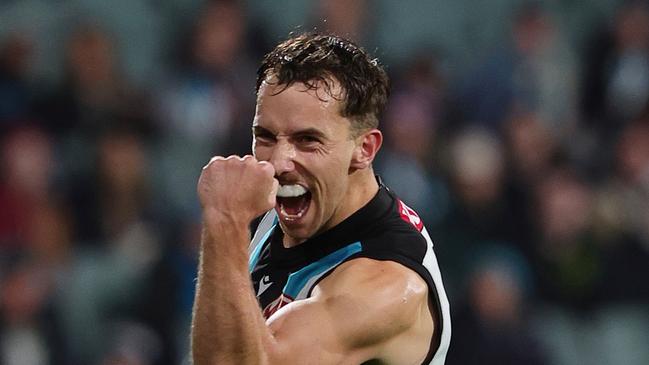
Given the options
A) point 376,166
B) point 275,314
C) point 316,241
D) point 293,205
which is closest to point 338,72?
point 293,205

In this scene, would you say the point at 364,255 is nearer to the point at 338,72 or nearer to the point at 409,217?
the point at 409,217

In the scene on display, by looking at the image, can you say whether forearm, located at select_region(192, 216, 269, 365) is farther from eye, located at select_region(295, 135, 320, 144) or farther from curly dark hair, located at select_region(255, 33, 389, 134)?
curly dark hair, located at select_region(255, 33, 389, 134)

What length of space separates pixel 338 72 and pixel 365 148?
27 centimetres

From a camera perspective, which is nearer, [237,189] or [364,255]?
[237,189]

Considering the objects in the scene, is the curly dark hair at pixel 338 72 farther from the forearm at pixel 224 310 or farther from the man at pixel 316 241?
the forearm at pixel 224 310

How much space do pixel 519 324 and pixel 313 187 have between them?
4.42 metres

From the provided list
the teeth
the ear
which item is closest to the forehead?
the ear

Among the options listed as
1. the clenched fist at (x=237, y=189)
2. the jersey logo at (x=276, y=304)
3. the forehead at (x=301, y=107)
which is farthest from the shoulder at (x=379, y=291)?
the forehead at (x=301, y=107)

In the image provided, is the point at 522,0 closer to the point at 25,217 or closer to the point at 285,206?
the point at 25,217

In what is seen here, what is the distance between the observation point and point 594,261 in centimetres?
868

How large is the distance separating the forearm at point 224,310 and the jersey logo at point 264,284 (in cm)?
62

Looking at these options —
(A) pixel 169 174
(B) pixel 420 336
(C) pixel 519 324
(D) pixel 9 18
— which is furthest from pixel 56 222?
(B) pixel 420 336

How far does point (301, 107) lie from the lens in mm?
3963

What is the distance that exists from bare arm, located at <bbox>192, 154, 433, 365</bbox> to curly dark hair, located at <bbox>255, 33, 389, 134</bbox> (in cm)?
39
